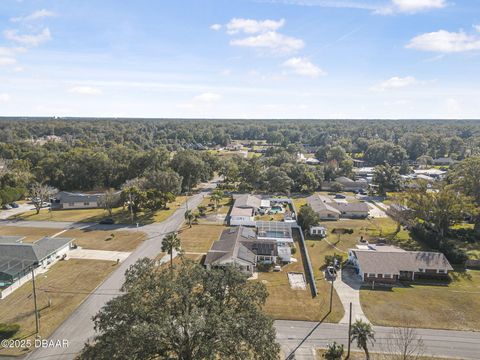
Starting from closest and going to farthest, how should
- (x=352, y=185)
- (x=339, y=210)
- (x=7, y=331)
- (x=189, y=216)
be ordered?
1. (x=7, y=331)
2. (x=189, y=216)
3. (x=339, y=210)
4. (x=352, y=185)

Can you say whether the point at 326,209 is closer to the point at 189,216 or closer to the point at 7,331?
the point at 189,216

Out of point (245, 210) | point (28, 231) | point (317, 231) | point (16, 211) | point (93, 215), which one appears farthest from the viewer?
point (16, 211)

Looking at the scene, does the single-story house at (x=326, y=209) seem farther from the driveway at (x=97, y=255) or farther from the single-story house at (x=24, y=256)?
the single-story house at (x=24, y=256)

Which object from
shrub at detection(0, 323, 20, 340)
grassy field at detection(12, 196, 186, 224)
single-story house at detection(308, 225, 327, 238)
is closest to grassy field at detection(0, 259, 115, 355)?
shrub at detection(0, 323, 20, 340)

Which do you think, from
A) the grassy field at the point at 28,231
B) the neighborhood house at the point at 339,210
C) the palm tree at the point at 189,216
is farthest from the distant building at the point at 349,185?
the grassy field at the point at 28,231

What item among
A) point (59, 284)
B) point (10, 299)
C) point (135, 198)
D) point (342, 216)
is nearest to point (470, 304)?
point (342, 216)

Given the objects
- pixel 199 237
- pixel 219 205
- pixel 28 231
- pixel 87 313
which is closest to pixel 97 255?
pixel 87 313

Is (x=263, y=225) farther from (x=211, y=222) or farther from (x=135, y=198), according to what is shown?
(x=135, y=198)

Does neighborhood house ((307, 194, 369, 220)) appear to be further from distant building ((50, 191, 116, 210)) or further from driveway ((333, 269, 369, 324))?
distant building ((50, 191, 116, 210))
